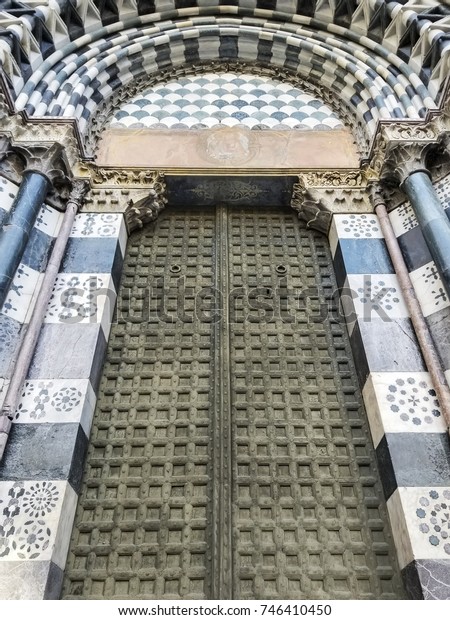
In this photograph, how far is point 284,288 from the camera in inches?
190

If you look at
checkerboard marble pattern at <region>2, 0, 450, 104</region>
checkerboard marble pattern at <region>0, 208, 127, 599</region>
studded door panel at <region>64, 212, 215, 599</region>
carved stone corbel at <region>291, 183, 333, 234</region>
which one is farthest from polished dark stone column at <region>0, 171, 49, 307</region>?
carved stone corbel at <region>291, 183, 333, 234</region>

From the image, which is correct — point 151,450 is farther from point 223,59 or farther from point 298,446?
point 223,59

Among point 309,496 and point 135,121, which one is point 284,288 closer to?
point 309,496

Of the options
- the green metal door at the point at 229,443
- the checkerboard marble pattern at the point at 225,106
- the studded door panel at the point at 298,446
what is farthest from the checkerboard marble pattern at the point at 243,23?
the studded door panel at the point at 298,446

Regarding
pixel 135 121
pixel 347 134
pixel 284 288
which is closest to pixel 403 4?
→ pixel 347 134

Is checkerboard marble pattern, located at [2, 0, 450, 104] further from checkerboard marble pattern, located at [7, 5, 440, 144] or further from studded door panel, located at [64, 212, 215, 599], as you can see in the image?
studded door panel, located at [64, 212, 215, 599]

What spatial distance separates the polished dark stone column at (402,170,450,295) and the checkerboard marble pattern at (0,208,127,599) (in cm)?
276

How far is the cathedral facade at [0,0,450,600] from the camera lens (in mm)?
3254

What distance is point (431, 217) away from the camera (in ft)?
13.9

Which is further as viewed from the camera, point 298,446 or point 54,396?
point 298,446

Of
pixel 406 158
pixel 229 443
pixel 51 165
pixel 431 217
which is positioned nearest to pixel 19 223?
pixel 51 165

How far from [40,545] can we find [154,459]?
0.96 m

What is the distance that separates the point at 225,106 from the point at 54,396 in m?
4.25

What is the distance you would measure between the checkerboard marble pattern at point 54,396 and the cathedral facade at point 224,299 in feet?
0.05
